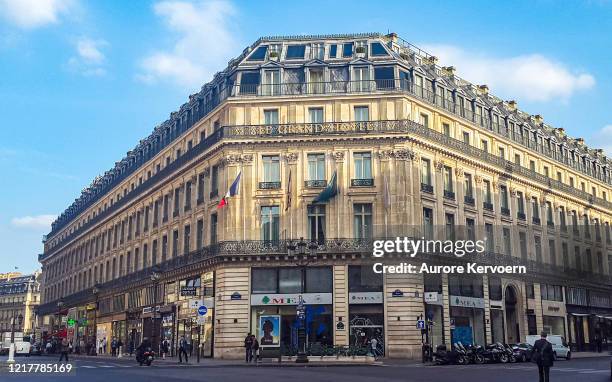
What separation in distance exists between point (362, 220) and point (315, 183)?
3.99 m

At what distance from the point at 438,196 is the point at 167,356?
2353 cm

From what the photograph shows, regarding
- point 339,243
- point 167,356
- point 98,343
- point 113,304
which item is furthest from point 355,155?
point 98,343

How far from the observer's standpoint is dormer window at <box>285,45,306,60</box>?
45906 mm

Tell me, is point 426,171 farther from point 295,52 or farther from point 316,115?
point 295,52

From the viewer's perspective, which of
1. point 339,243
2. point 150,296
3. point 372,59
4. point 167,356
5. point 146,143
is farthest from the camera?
point 146,143

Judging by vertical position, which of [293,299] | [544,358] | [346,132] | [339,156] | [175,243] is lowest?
[544,358]

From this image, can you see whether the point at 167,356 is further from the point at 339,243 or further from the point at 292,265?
the point at 339,243

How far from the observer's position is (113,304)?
210ft

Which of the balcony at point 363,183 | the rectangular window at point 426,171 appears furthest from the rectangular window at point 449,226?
the balcony at point 363,183

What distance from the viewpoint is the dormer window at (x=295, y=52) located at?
45906mm

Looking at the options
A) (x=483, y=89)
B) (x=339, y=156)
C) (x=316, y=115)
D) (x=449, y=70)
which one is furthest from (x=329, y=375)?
(x=483, y=89)

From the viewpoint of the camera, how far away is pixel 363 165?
4250cm

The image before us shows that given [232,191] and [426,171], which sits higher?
[426,171]

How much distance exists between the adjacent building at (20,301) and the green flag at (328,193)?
380ft
